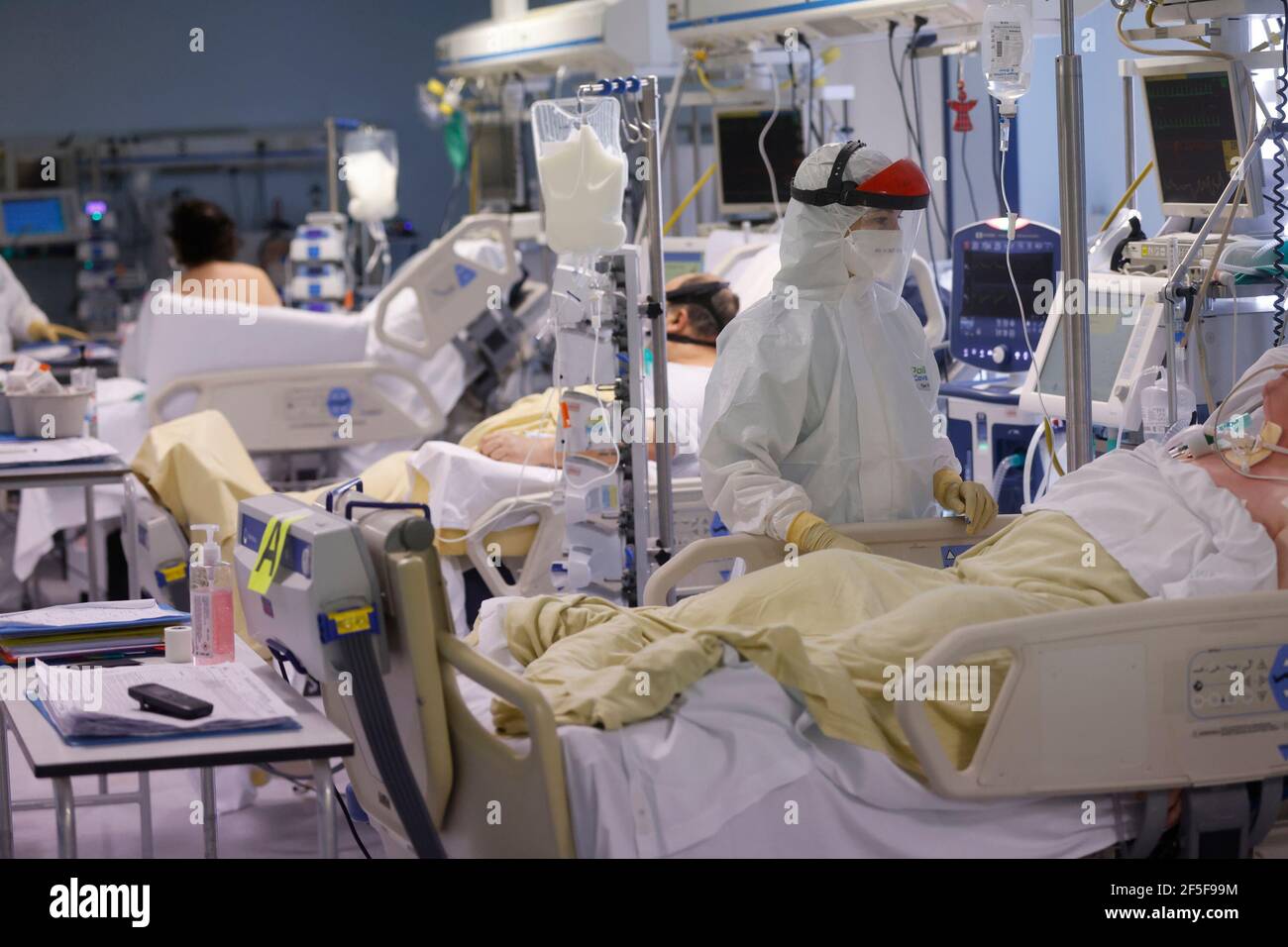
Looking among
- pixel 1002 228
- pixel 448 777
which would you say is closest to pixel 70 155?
pixel 1002 228

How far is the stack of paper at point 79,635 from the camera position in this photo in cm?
288

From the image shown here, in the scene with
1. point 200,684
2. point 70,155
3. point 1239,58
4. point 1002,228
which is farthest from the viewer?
point 70,155

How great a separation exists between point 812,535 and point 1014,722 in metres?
0.82

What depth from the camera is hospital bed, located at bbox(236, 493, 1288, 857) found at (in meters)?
2.36

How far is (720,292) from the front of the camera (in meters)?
5.59

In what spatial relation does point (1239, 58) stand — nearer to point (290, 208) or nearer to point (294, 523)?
point (294, 523)

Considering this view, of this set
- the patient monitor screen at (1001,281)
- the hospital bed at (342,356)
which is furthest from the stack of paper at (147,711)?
the hospital bed at (342,356)

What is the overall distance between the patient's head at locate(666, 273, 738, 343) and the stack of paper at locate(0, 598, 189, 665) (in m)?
2.88

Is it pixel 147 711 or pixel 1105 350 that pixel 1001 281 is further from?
pixel 147 711

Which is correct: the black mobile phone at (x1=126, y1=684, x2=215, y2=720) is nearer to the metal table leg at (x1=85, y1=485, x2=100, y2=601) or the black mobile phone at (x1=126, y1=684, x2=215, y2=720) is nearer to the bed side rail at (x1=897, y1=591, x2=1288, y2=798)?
the bed side rail at (x1=897, y1=591, x2=1288, y2=798)

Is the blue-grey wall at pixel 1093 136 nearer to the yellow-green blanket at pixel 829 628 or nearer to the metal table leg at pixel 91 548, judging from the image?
the metal table leg at pixel 91 548

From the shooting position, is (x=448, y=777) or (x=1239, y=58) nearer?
(x=448, y=777)
